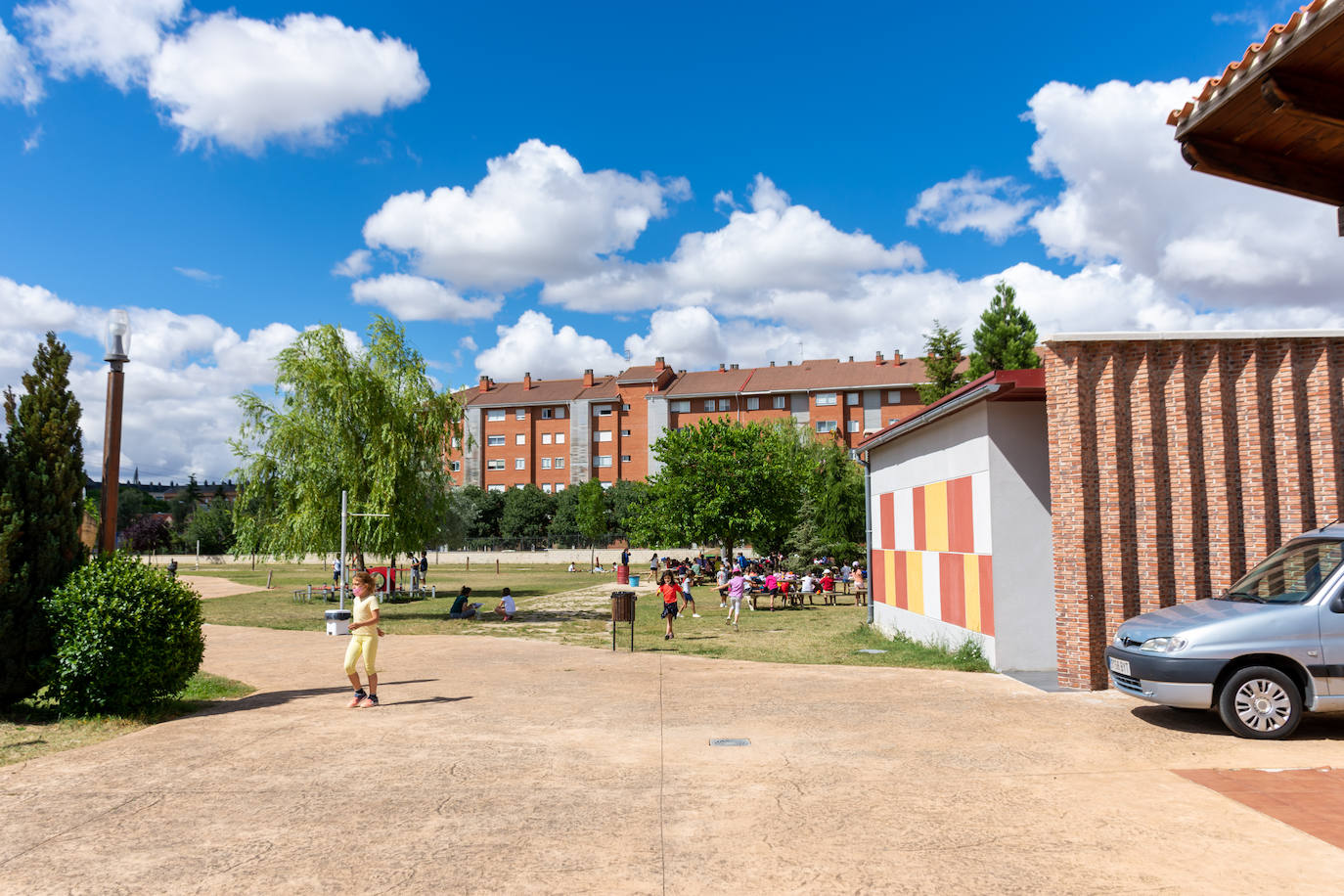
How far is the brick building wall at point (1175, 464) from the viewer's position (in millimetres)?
10305

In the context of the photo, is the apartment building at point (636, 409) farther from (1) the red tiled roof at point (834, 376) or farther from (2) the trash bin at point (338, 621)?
(2) the trash bin at point (338, 621)

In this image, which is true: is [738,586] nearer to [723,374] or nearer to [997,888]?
[997,888]

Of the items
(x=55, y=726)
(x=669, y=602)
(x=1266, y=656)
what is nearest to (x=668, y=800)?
(x=1266, y=656)

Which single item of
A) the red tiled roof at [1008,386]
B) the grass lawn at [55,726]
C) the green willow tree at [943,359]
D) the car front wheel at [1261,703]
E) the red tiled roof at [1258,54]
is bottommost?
the grass lawn at [55,726]

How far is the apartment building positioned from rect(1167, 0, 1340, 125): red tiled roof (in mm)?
73887

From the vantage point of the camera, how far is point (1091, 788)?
6523 millimetres

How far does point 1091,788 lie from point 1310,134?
4539mm

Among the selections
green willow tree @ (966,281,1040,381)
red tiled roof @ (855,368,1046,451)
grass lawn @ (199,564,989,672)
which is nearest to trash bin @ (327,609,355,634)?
grass lawn @ (199,564,989,672)

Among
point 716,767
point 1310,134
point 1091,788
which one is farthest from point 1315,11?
point 716,767

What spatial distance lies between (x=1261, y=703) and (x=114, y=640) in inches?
433

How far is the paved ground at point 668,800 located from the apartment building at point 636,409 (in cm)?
7091

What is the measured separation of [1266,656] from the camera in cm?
802

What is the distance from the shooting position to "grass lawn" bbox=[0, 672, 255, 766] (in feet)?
27.1

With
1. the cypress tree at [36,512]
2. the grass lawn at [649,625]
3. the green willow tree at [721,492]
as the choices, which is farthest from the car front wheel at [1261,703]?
the green willow tree at [721,492]
